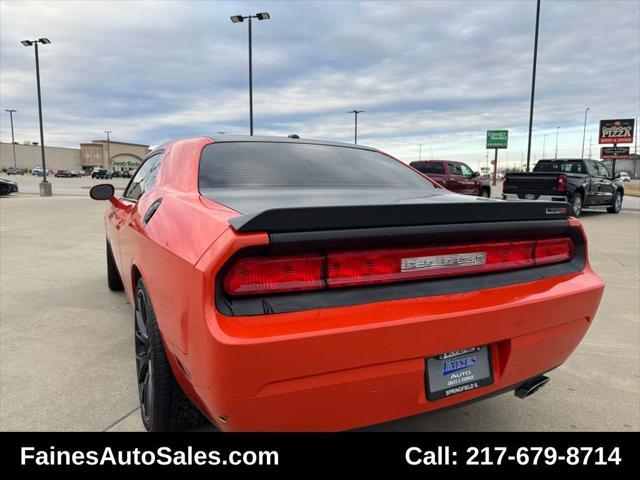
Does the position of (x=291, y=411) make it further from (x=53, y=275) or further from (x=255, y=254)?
(x=53, y=275)

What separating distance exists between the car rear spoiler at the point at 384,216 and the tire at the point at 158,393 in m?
0.87

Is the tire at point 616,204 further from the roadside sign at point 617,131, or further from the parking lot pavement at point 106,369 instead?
the roadside sign at point 617,131

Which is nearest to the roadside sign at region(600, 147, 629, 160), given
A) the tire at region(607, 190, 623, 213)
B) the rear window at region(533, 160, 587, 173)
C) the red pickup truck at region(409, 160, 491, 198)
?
the red pickup truck at region(409, 160, 491, 198)

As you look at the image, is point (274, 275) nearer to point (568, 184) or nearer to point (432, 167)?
point (568, 184)

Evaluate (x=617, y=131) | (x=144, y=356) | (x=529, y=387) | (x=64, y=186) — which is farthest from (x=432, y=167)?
(x=617, y=131)

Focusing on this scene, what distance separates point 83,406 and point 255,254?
1.70 metres

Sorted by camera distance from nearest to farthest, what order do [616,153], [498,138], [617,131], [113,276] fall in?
[113,276], [617,131], [498,138], [616,153]

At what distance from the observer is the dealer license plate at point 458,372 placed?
180 cm

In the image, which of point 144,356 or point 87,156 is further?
point 87,156

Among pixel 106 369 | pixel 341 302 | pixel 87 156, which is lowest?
pixel 106 369

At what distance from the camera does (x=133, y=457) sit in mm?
2139

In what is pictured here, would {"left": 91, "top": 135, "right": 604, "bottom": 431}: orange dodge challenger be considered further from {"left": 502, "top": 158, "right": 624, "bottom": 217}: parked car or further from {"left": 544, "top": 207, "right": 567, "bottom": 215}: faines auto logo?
{"left": 502, "top": 158, "right": 624, "bottom": 217}: parked car

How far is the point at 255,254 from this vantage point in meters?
1.59

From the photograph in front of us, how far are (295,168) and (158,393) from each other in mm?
1397
